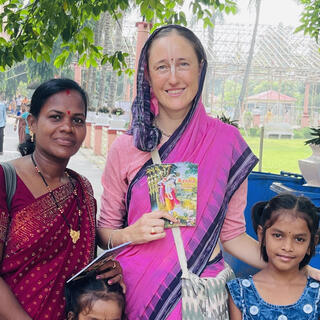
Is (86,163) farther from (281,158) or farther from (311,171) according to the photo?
(311,171)

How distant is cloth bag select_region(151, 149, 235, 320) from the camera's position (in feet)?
6.07

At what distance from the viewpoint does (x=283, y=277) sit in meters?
2.15

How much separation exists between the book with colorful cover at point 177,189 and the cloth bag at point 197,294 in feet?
0.28

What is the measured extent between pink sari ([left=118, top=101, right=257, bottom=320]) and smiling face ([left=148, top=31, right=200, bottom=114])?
0.09 metres

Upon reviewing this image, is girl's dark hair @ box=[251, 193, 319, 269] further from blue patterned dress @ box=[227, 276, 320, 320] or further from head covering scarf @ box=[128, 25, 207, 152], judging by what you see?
head covering scarf @ box=[128, 25, 207, 152]

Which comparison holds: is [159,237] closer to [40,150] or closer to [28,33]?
[40,150]

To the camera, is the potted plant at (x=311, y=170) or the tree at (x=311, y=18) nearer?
the potted plant at (x=311, y=170)

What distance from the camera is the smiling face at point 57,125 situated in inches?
78.8

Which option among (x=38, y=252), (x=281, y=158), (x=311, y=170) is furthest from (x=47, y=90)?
(x=281, y=158)

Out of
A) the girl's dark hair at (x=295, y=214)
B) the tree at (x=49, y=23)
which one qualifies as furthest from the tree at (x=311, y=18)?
the girl's dark hair at (x=295, y=214)

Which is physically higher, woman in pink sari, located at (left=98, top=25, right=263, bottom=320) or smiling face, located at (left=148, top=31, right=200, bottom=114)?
smiling face, located at (left=148, top=31, right=200, bottom=114)

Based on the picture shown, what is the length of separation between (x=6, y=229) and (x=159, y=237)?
1.85ft

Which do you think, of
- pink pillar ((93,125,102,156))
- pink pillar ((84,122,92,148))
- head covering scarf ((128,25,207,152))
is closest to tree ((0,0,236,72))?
head covering scarf ((128,25,207,152))

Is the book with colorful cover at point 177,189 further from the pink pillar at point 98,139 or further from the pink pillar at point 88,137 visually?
the pink pillar at point 88,137
